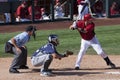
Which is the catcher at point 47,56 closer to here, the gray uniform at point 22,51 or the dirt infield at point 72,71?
the dirt infield at point 72,71

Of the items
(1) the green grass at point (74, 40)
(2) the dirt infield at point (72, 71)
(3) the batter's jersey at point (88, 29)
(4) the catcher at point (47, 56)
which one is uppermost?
(3) the batter's jersey at point (88, 29)

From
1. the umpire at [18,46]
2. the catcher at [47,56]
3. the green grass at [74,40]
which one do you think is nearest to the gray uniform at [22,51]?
the umpire at [18,46]

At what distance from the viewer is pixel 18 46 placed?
1045 cm

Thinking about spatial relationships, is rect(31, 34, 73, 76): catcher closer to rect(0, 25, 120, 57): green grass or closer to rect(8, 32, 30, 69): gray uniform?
rect(8, 32, 30, 69): gray uniform

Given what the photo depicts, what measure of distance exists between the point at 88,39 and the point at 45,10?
15.2m

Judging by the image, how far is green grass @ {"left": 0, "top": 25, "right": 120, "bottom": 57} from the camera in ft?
48.5

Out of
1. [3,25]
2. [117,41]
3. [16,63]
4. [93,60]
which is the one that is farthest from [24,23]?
[16,63]

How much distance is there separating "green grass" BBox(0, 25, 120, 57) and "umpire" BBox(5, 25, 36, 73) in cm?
327

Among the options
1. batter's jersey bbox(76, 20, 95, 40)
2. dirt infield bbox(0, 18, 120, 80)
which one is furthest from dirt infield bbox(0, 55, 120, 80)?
batter's jersey bbox(76, 20, 95, 40)

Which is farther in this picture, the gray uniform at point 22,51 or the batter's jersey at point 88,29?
the batter's jersey at point 88,29

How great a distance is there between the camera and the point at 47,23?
83.0ft

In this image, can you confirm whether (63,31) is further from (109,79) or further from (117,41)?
(109,79)

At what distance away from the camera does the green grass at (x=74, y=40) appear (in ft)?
48.5

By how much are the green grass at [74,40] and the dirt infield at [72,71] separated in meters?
1.89
